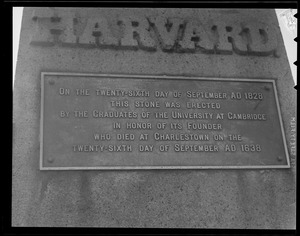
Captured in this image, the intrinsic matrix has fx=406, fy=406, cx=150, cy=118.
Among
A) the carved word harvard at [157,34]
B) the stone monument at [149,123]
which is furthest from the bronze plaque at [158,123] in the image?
the carved word harvard at [157,34]

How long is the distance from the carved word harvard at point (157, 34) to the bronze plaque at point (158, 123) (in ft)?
1.38

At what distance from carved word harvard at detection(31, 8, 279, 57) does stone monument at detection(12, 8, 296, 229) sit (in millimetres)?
16

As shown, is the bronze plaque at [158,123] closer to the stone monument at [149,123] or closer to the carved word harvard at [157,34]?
the stone monument at [149,123]

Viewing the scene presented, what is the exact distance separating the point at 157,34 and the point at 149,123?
121cm

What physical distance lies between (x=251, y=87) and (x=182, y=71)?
0.92m

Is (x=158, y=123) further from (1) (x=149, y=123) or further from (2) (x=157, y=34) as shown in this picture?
(2) (x=157, y=34)

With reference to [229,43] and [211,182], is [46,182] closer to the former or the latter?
[211,182]

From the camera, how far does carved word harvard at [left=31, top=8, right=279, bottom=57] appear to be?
16.2 feet

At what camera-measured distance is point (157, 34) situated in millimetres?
5188

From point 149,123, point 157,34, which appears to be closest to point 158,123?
point 149,123

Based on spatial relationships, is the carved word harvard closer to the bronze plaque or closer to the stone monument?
the stone monument

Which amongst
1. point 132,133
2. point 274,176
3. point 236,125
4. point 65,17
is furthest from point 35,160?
point 274,176

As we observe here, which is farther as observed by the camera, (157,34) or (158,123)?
(157,34)

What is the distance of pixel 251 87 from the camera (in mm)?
5188
